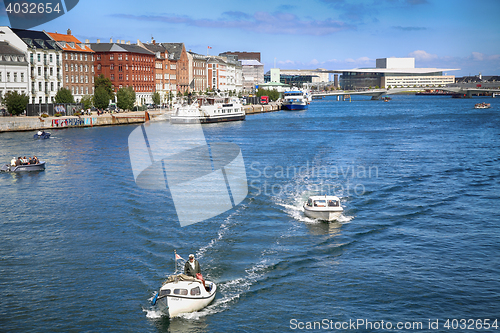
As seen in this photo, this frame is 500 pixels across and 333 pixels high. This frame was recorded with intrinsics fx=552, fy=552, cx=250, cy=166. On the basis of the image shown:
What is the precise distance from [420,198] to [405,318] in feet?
64.9

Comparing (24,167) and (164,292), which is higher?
(24,167)

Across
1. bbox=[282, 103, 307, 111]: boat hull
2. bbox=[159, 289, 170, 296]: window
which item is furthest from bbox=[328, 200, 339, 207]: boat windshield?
bbox=[282, 103, 307, 111]: boat hull

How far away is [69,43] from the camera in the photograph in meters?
120

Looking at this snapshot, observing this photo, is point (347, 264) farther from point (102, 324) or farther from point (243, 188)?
point (243, 188)

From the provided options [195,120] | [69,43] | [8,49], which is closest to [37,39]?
[8,49]

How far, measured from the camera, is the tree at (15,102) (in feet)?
292

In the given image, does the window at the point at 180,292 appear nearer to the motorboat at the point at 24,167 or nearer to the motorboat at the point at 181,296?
the motorboat at the point at 181,296

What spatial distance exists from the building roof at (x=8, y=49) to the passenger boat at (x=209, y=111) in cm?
3001

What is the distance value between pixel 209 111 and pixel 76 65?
31.8 meters

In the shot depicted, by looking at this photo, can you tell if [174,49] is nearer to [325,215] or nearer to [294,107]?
[294,107]

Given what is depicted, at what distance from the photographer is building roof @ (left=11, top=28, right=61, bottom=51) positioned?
4064 inches

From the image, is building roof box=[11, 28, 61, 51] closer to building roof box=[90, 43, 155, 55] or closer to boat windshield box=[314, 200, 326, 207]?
building roof box=[90, 43, 155, 55]

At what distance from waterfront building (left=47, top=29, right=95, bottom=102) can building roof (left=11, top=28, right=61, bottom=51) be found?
2.98 m

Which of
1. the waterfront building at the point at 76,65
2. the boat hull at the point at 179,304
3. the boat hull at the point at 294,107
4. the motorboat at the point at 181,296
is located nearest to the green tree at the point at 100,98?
the waterfront building at the point at 76,65
